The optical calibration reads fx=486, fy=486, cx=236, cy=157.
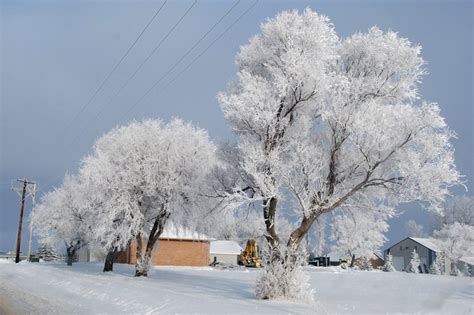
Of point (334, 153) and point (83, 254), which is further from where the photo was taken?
point (83, 254)

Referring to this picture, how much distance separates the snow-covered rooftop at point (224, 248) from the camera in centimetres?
8094

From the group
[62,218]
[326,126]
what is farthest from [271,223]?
[62,218]

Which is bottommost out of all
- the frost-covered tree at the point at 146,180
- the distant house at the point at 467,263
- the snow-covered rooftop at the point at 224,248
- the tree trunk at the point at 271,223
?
the distant house at the point at 467,263

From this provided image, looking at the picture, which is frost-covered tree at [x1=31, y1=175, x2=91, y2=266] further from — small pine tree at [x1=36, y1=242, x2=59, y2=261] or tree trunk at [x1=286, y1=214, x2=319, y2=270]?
tree trunk at [x1=286, y1=214, x2=319, y2=270]

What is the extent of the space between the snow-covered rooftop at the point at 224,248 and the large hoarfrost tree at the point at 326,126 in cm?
5991

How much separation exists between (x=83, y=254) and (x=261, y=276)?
62888 millimetres

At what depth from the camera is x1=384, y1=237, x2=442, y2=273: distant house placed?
8044 centimetres

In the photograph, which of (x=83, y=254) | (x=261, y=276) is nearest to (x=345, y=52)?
(x=261, y=276)

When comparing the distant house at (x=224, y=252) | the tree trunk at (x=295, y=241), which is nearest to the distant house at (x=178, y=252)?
the distant house at (x=224, y=252)

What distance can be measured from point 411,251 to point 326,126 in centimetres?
7080

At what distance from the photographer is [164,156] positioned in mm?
32406

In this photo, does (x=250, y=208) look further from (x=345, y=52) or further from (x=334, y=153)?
(x=345, y=52)

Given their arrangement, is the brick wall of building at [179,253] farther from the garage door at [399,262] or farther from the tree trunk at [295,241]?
the tree trunk at [295,241]

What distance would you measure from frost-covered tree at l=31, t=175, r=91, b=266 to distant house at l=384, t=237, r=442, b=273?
5493cm
